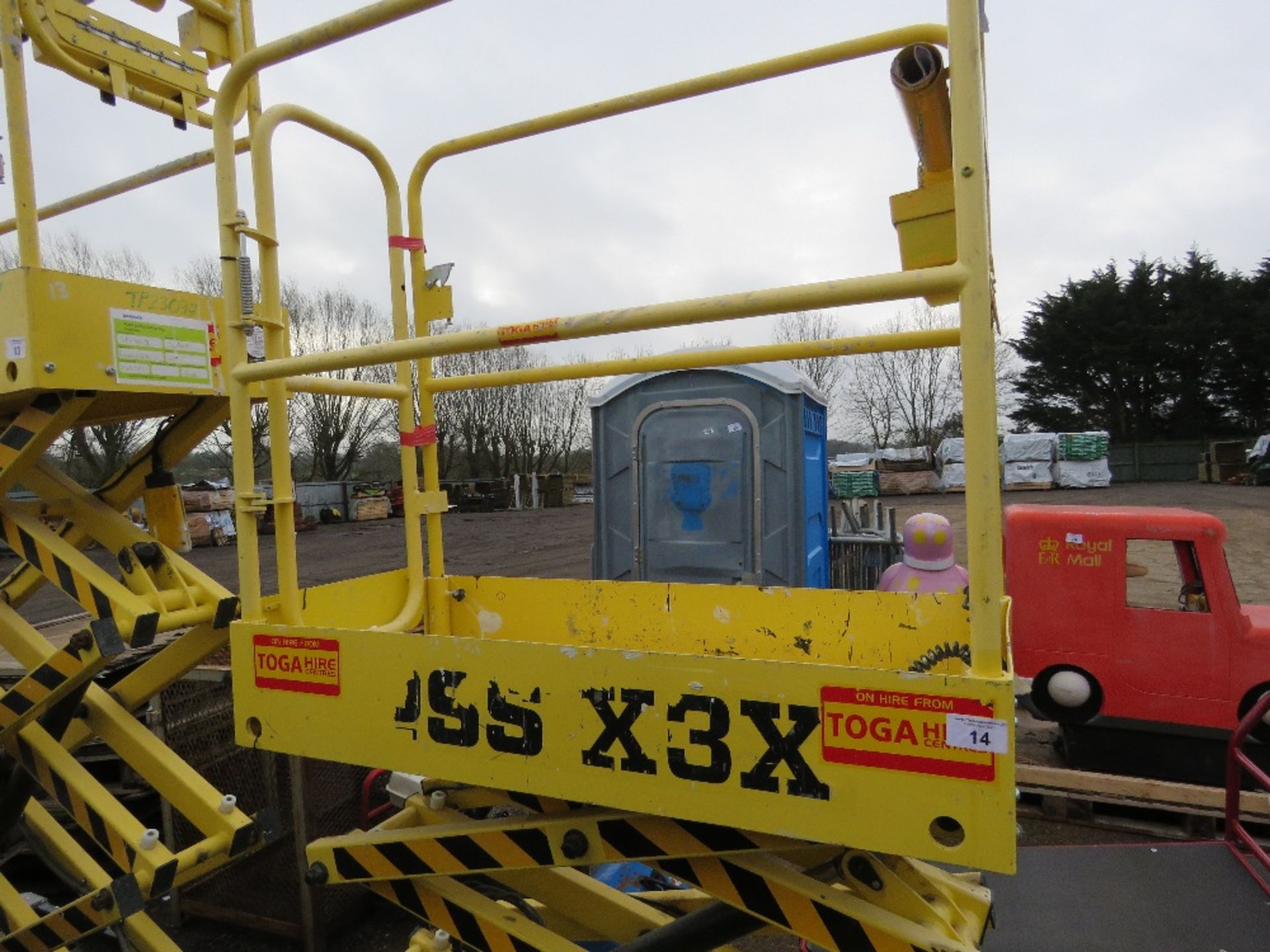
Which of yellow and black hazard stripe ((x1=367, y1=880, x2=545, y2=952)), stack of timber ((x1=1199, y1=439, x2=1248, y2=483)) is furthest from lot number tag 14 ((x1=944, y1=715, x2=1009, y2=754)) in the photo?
stack of timber ((x1=1199, y1=439, x2=1248, y2=483))

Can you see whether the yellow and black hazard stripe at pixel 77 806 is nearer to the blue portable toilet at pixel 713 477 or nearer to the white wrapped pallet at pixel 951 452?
the blue portable toilet at pixel 713 477

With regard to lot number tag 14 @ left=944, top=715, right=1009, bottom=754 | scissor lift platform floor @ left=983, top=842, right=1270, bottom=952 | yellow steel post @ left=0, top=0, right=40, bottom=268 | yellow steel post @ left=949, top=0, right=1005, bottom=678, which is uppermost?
→ yellow steel post @ left=0, top=0, right=40, bottom=268

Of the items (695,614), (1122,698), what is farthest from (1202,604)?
(695,614)

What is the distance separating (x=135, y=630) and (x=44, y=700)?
1.52ft

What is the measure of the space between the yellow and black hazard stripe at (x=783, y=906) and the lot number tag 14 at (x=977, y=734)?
493 mm

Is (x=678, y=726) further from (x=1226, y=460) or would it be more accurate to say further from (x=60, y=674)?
(x=1226, y=460)

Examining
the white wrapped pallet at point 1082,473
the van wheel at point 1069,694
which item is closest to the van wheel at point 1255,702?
the van wheel at point 1069,694

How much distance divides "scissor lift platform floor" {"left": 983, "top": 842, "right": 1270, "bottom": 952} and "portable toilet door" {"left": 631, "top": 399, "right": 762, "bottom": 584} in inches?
114

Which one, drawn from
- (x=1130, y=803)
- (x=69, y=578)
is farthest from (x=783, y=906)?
(x=1130, y=803)

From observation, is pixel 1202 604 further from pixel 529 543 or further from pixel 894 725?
pixel 529 543

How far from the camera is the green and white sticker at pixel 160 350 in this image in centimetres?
257

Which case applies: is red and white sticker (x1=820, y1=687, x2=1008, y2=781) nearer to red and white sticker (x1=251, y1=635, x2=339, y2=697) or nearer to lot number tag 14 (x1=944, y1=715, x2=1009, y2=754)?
lot number tag 14 (x1=944, y1=715, x2=1009, y2=754)

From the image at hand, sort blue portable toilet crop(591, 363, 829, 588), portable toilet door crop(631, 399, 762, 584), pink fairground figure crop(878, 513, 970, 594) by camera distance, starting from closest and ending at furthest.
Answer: pink fairground figure crop(878, 513, 970, 594) < blue portable toilet crop(591, 363, 829, 588) < portable toilet door crop(631, 399, 762, 584)

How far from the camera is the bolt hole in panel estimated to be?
123 centimetres
